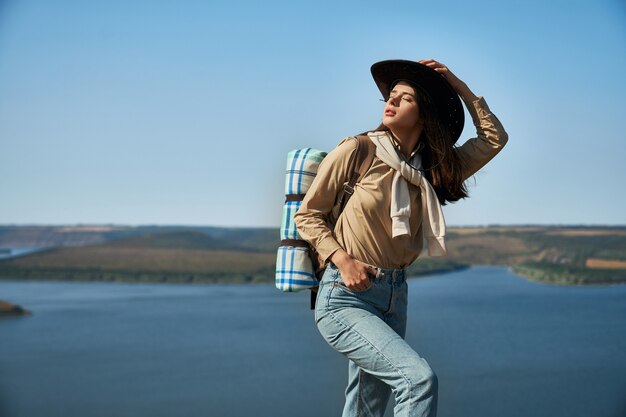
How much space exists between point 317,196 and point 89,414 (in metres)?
26.1

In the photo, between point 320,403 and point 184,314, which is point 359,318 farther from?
point 184,314

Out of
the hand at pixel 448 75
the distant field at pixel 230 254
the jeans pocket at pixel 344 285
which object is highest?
the hand at pixel 448 75

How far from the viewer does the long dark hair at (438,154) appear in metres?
2.05

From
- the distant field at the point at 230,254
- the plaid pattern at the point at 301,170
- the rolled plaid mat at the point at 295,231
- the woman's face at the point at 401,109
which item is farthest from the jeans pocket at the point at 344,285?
the distant field at the point at 230,254

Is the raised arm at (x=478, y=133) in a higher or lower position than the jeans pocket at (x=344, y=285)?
higher

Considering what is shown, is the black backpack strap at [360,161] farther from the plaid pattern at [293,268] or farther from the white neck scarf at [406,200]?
the plaid pattern at [293,268]

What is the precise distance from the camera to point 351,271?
74.6 inches

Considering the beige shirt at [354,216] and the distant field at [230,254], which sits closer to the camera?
the beige shirt at [354,216]

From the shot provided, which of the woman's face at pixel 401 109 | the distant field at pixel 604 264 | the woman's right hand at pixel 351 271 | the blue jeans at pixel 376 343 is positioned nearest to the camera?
the blue jeans at pixel 376 343

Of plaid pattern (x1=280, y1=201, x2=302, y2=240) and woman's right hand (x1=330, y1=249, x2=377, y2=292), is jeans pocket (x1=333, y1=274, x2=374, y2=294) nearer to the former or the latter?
woman's right hand (x1=330, y1=249, x2=377, y2=292)

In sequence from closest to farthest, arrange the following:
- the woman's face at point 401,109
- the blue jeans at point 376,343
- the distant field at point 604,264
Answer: the blue jeans at point 376,343, the woman's face at point 401,109, the distant field at point 604,264

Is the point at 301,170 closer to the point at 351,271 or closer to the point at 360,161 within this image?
the point at 360,161

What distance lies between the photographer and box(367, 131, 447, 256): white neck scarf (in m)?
1.92

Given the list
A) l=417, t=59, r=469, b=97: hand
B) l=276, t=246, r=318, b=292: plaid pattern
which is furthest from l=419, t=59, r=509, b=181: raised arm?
l=276, t=246, r=318, b=292: plaid pattern
